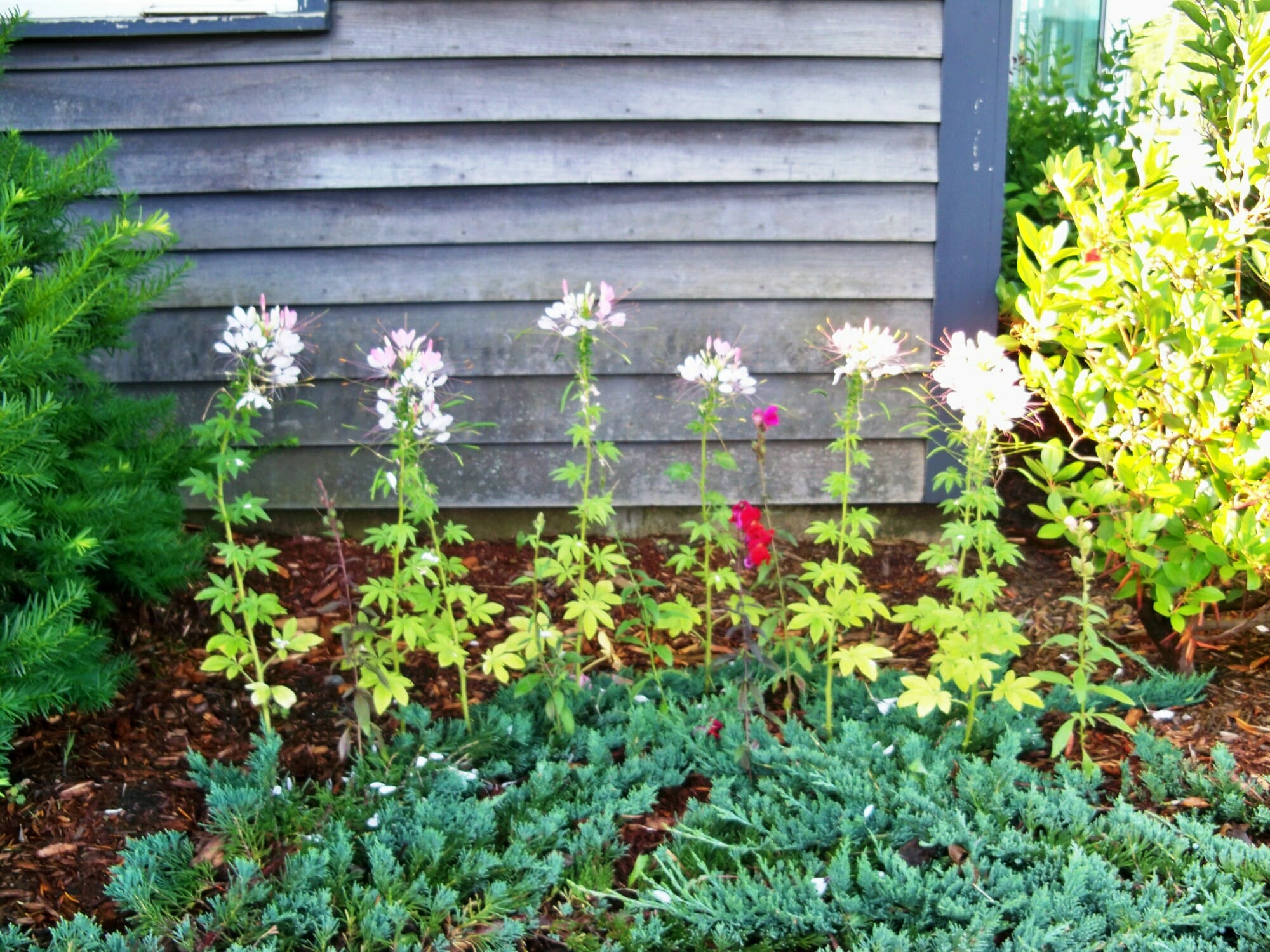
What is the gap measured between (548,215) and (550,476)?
0.87m

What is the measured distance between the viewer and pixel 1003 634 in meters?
2.15

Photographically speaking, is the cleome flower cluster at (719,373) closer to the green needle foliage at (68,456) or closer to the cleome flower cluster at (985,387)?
the cleome flower cluster at (985,387)

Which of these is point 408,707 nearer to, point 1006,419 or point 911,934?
point 911,934

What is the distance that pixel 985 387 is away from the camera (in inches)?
79.9

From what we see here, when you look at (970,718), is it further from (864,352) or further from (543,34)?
(543,34)

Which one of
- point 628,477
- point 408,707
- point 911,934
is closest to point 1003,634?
point 911,934

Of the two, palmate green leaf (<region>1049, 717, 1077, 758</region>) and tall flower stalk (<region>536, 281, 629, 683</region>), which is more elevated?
tall flower stalk (<region>536, 281, 629, 683</region>)

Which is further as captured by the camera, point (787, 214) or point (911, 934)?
point (787, 214)

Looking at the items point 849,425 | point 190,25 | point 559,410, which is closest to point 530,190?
point 559,410

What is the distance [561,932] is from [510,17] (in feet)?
8.64

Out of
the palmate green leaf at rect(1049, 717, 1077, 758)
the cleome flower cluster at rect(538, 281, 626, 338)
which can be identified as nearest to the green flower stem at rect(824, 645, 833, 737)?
the palmate green leaf at rect(1049, 717, 1077, 758)

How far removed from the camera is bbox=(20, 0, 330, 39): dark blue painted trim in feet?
10.3

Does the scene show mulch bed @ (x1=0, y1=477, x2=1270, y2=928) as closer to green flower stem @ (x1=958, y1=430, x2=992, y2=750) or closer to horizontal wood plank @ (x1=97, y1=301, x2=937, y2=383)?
green flower stem @ (x1=958, y1=430, x2=992, y2=750)

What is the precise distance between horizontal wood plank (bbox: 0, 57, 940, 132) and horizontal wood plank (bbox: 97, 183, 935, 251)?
0.22 meters
